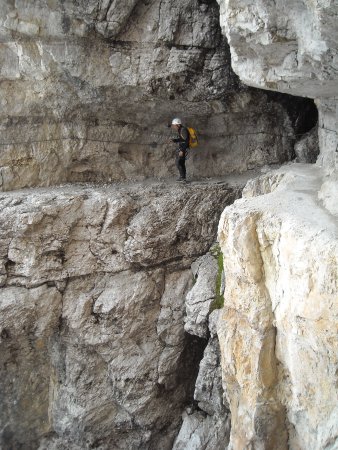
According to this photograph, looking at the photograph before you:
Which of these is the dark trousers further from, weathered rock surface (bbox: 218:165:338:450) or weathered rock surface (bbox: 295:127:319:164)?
weathered rock surface (bbox: 218:165:338:450)

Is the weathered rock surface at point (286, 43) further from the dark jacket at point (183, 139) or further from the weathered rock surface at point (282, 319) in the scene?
the dark jacket at point (183, 139)

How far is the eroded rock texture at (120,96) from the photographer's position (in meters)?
11.4

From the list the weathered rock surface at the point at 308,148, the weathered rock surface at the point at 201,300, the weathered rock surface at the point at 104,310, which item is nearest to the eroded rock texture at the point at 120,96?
the weathered rock surface at the point at 308,148

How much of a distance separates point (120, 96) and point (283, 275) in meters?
7.75

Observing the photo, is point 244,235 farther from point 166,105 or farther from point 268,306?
point 166,105

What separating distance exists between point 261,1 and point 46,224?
6.99 metres

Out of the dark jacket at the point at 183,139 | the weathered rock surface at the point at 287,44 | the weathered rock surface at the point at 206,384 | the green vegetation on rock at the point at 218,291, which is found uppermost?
the weathered rock surface at the point at 287,44

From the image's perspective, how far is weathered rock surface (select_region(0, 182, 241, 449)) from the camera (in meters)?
11.3

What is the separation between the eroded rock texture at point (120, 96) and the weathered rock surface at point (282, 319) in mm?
4853

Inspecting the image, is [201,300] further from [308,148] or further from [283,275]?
[308,148]

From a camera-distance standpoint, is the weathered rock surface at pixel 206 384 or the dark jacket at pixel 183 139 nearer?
the weathered rock surface at pixel 206 384

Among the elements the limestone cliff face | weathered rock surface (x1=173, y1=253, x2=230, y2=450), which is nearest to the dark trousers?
weathered rock surface (x1=173, y1=253, x2=230, y2=450)

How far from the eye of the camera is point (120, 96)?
12.4 meters

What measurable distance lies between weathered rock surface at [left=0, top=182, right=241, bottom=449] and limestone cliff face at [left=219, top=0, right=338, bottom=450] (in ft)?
10.9
